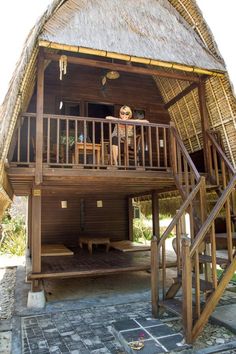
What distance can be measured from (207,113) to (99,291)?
4.42m

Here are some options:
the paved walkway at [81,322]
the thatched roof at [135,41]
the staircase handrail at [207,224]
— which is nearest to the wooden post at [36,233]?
the paved walkway at [81,322]

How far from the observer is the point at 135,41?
18.6 feet

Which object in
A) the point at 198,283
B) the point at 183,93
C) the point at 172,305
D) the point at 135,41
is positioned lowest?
the point at 172,305

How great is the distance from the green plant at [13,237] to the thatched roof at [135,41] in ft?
26.6

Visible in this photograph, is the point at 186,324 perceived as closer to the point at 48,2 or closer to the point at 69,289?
the point at 69,289

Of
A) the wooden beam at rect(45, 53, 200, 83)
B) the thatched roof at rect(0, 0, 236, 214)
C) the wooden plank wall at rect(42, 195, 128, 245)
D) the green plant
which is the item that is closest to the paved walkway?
the thatched roof at rect(0, 0, 236, 214)

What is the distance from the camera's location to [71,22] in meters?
5.33

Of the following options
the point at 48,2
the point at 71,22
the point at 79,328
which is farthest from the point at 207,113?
the point at 79,328

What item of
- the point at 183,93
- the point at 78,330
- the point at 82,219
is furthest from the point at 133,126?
the point at 82,219

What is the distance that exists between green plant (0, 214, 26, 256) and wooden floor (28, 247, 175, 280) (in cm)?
529

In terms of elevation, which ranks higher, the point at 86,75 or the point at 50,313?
the point at 86,75

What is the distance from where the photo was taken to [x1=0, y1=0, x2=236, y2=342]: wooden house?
439 centimetres

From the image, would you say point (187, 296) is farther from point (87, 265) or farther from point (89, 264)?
point (89, 264)

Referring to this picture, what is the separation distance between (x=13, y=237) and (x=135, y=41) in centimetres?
1005
